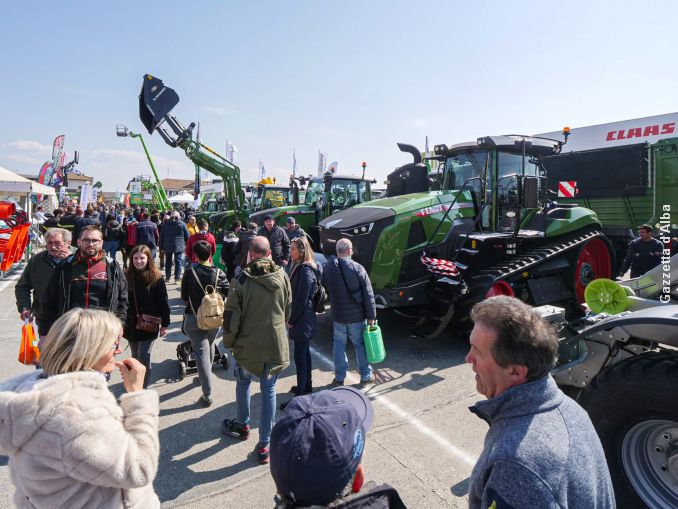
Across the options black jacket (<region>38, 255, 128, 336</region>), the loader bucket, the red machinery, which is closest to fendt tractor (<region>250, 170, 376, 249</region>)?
the loader bucket

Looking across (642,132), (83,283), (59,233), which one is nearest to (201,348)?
(83,283)

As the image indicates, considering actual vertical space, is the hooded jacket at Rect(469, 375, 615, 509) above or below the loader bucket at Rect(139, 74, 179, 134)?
below

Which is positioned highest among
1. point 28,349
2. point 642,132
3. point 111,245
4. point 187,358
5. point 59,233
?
point 642,132

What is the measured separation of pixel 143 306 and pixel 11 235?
897 centimetres

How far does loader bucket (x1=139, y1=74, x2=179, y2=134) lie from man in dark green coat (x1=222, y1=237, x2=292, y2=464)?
36.6 feet

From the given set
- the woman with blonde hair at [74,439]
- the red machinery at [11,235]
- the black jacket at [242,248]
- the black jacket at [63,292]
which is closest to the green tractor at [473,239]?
the black jacket at [242,248]

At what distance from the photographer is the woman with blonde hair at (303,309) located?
159 inches

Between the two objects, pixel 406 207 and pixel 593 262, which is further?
pixel 593 262

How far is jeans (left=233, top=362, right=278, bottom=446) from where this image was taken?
3.23 metres

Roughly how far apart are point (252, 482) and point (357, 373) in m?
2.12

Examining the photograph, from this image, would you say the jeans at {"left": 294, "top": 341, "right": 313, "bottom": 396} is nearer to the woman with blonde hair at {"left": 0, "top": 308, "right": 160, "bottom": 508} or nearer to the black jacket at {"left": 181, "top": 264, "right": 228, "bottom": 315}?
the black jacket at {"left": 181, "top": 264, "right": 228, "bottom": 315}

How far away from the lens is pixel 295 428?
122 cm

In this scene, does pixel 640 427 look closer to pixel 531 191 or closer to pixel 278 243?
pixel 531 191

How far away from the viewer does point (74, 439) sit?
1.34m
